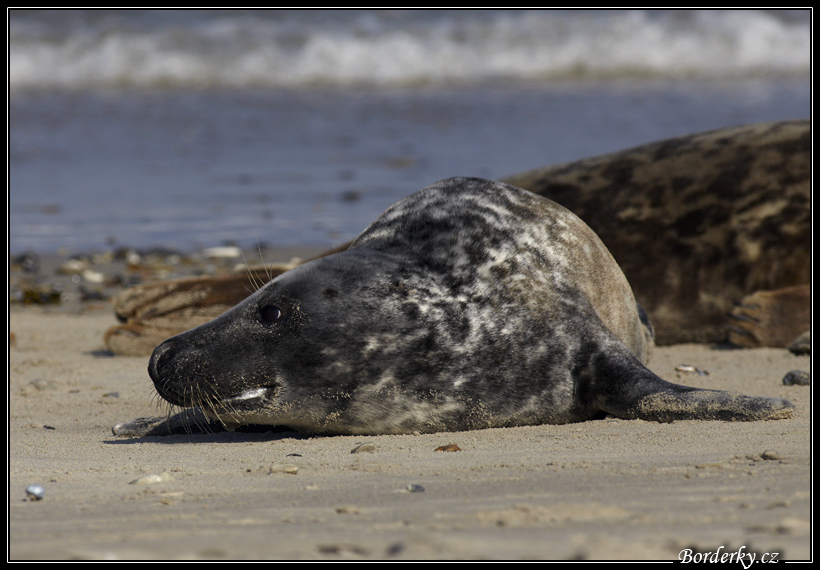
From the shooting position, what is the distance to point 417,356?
358cm

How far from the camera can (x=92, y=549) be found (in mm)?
2064

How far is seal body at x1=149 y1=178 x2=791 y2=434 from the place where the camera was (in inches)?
139

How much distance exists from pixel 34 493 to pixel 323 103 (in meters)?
16.5

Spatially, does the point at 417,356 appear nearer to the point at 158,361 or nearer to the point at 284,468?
the point at 284,468

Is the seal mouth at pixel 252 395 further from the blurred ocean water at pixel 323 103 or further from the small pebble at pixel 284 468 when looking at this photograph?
the blurred ocean water at pixel 323 103

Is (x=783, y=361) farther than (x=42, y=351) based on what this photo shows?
No

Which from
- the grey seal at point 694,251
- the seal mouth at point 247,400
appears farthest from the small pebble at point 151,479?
the grey seal at point 694,251

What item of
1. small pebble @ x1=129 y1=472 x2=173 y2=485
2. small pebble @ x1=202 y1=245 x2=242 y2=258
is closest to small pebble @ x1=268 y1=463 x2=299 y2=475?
small pebble @ x1=129 y1=472 x2=173 y2=485

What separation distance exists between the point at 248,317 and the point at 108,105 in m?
16.1

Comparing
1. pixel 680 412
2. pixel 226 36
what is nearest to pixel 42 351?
pixel 680 412

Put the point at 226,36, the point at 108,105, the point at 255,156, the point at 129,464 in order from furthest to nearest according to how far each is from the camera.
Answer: the point at 226,36 → the point at 108,105 → the point at 255,156 → the point at 129,464

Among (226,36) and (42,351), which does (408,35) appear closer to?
(226,36)

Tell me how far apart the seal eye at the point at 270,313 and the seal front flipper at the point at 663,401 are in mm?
1242

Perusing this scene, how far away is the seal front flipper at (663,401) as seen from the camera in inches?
135
